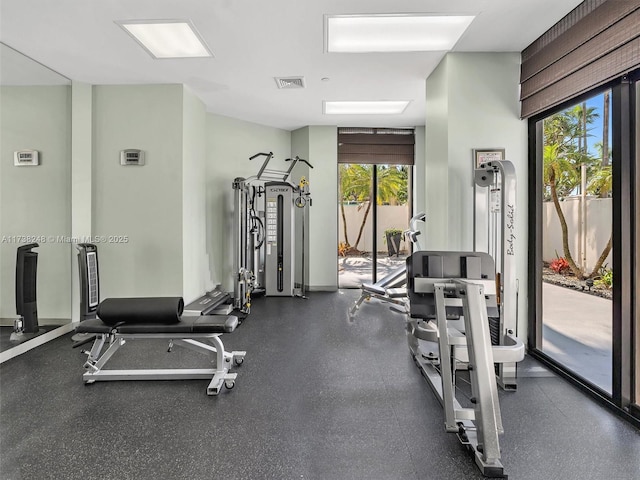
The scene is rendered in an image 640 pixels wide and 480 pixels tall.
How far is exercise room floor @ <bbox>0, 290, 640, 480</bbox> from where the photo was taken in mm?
1639

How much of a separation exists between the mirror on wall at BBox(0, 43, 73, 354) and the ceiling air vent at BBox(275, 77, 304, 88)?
233 centimetres

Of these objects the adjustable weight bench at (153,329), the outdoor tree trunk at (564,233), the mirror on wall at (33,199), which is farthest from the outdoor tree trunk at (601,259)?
the mirror on wall at (33,199)

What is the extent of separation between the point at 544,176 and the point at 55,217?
486cm

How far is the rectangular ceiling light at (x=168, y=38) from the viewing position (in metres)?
2.69

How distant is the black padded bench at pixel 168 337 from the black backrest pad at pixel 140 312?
2cm

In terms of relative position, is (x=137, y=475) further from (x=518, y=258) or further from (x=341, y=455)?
(x=518, y=258)

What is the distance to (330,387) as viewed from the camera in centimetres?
244

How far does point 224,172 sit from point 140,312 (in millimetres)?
3207

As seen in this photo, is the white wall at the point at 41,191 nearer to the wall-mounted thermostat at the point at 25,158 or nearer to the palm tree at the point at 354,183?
the wall-mounted thermostat at the point at 25,158

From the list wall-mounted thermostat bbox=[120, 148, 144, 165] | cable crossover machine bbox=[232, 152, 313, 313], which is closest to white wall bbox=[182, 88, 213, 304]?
wall-mounted thermostat bbox=[120, 148, 144, 165]

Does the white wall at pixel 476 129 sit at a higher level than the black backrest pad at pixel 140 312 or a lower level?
higher

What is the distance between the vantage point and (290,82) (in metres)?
3.79

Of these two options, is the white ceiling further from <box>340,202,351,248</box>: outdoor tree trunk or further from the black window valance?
<box>340,202,351,248</box>: outdoor tree trunk

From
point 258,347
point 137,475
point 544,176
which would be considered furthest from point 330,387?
point 544,176
